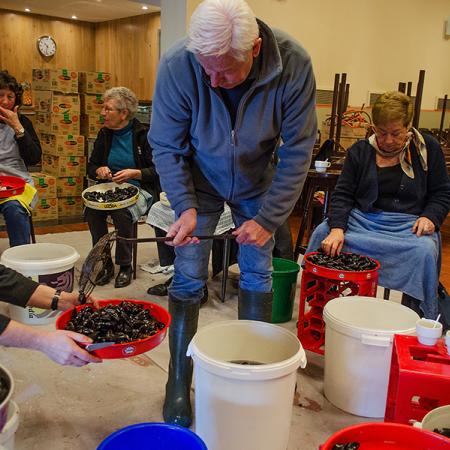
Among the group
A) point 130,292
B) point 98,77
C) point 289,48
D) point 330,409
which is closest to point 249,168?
point 289,48

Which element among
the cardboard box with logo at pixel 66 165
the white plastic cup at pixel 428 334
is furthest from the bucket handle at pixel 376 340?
the cardboard box with logo at pixel 66 165

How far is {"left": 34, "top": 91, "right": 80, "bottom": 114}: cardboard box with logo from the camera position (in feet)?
15.2

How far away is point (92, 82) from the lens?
190 inches

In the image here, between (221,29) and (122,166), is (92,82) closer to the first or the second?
(122,166)

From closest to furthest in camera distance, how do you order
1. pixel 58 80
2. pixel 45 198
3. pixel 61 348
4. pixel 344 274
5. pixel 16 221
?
pixel 61 348 < pixel 344 274 < pixel 16 221 < pixel 45 198 < pixel 58 80

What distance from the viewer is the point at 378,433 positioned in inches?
40.2

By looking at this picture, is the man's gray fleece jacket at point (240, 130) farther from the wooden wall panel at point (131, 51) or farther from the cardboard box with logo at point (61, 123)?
the wooden wall panel at point (131, 51)

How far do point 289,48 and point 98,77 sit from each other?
3.80 meters

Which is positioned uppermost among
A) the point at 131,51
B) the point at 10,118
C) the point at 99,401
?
the point at 131,51

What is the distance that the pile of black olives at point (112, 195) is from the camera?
113 inches

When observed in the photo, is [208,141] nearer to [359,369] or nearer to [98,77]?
[359,369]

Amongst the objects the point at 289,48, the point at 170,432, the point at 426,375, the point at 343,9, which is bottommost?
the point at 170,432

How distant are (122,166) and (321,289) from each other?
61.1 inches

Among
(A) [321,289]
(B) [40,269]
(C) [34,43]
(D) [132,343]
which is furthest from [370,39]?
(D) [132,343]
